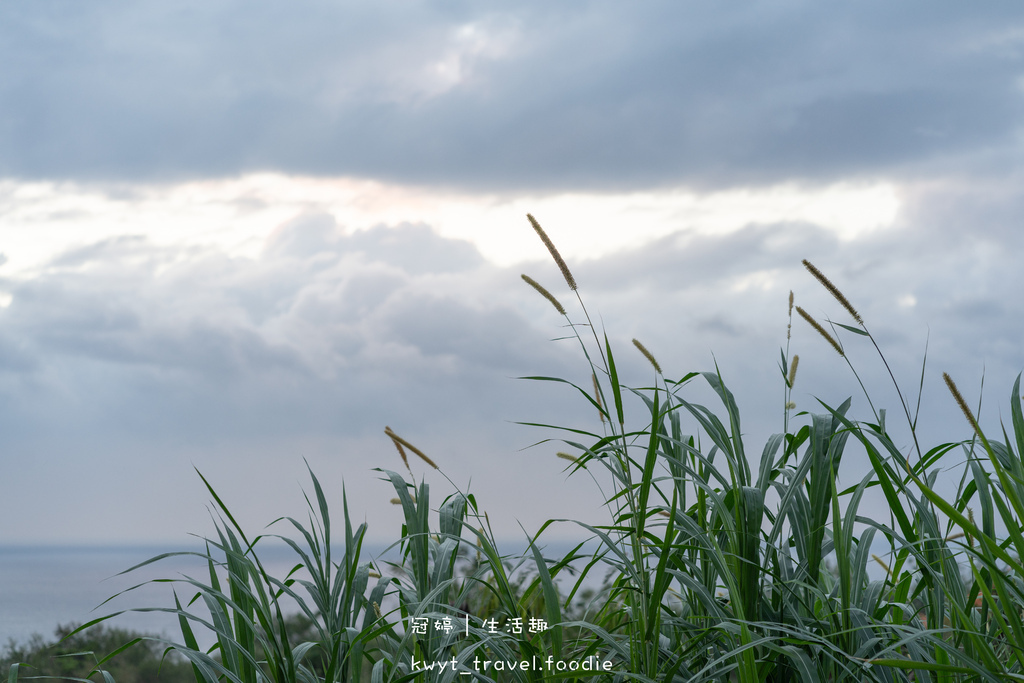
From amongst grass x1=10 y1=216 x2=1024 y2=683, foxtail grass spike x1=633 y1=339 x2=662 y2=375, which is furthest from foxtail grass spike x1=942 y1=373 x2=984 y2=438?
foxtail grass spike x1=633 y1=339 x2=662 y2=375

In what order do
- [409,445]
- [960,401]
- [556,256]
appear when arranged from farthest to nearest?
[409,445] < [556,256] < [960,401]

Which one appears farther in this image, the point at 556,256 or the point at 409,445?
the point at 409,445

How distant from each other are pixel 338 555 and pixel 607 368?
27.5 inches

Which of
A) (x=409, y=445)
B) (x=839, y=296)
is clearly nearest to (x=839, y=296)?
(x=839, y=296)

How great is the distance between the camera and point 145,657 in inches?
291

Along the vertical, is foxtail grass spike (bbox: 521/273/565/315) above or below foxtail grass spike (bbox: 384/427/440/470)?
above

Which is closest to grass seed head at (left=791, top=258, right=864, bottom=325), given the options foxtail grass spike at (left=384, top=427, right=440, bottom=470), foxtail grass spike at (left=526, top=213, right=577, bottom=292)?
foxtail grass spike at (left=526, top=213, right=577, bottom=292)

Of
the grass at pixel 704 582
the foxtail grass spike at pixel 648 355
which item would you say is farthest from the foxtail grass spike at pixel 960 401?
the foxtail grass spike at pixel 648 355

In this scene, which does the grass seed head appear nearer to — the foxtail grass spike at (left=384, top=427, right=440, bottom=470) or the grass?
the grass

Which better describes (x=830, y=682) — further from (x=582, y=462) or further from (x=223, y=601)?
(x=223, y=601)

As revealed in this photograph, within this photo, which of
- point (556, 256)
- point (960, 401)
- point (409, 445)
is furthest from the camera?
point (409, 445)

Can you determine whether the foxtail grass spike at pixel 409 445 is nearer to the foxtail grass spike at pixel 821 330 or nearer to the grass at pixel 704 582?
the grass at pixel 704 582

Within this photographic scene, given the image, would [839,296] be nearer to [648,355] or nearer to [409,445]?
[648,355]

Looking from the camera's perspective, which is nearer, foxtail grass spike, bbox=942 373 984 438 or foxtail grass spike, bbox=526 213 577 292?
foxtail grass spike, bbox=942 373 984 438
